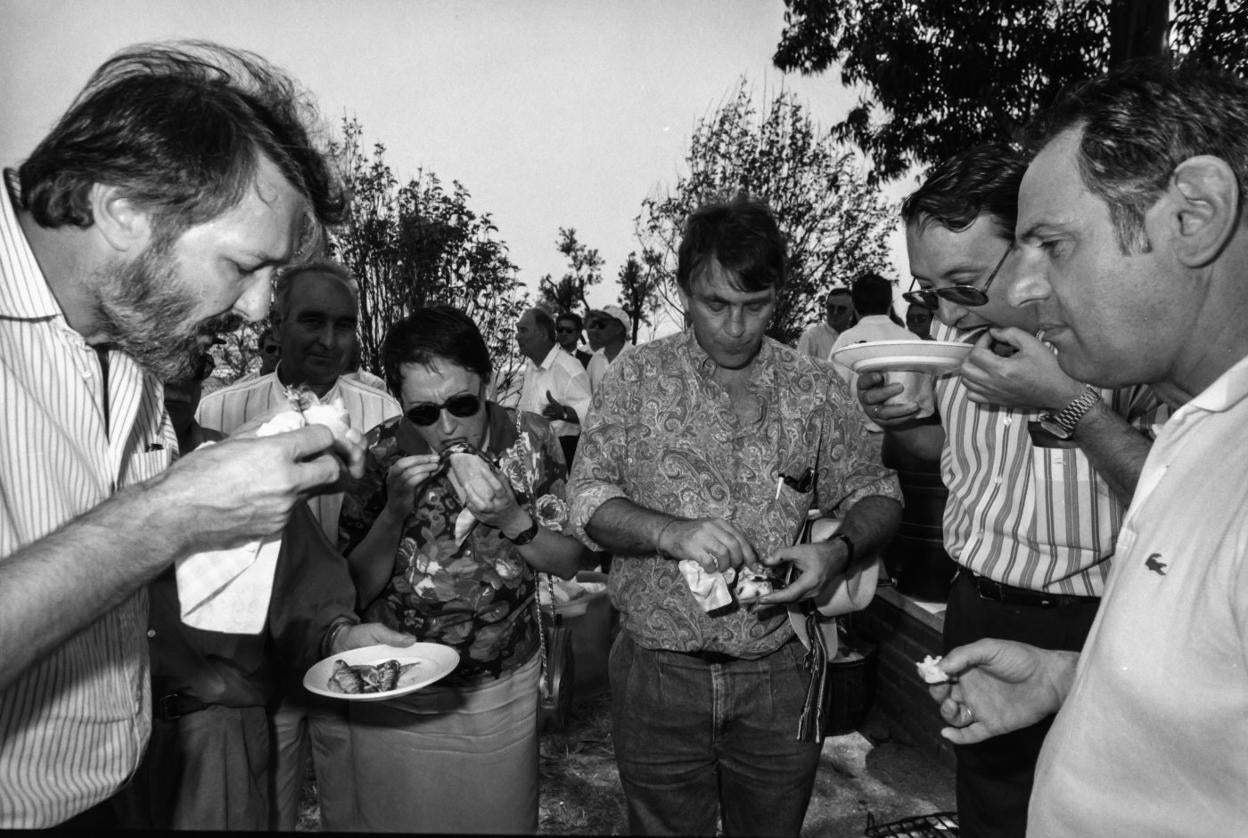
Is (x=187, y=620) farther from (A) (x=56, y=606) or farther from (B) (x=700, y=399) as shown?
(B) (x=700, y=399)

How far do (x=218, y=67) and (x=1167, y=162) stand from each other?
1.99 meters

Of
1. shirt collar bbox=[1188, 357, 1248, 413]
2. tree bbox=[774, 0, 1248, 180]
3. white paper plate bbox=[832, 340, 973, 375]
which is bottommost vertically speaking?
white paper plate bbox=[832, 340, 973, 375]

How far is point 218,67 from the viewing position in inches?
73.9

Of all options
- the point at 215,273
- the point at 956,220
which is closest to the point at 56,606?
the point at 215,273

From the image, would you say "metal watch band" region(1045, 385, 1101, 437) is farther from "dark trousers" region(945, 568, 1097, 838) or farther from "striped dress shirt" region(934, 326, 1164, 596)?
"dark trousers" region(945, 568, 1097, 838)

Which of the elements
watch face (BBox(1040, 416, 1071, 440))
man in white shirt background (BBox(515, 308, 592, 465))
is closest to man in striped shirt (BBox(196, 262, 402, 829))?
watch face (BBox(1040, 416, 1071, 440))

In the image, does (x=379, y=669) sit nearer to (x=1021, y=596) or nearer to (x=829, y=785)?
(x=1021, y=596)

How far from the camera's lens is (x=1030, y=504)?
2439 mm

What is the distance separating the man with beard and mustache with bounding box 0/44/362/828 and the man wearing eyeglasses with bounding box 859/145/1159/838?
1.75 m

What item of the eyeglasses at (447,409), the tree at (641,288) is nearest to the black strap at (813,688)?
the eyeglasses at (447,409)

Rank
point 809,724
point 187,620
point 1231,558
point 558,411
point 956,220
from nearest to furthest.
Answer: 1. point 1231,558
2. point 187,620
3. point 956,220
4. point 809,724
5. point 558,411

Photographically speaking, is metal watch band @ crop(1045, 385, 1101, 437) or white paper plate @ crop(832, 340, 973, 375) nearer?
metal watch band @ crop(1045, 385, 1101, 437)

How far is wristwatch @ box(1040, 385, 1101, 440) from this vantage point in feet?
6.82

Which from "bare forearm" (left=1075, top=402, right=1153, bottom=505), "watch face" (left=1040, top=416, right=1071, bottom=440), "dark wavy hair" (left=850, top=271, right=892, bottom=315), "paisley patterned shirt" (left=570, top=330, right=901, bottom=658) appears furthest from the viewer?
"dark wavy hair" (left=850, top=271, right=892, bottom=315)
